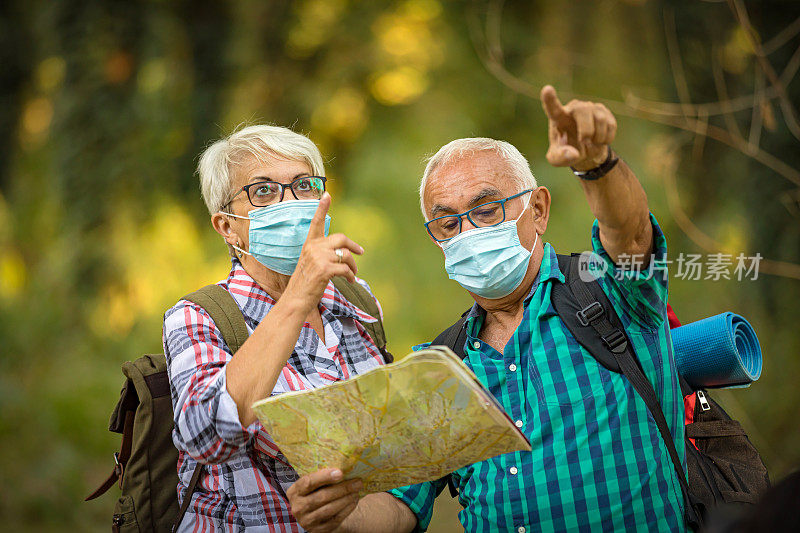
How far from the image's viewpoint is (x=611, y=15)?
535 cm

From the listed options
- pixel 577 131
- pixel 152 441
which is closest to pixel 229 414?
pixel 152 441

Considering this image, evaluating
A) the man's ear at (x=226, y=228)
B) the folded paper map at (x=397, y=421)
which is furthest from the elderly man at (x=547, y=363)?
the man's ear at (x=226, y=228)

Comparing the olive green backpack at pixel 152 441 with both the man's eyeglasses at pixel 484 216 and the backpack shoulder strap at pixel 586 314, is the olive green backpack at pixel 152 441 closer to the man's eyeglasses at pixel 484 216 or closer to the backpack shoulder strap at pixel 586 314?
the man's eyeglasses at pixel 484 216

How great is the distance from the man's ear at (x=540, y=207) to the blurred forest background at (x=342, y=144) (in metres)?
2.80

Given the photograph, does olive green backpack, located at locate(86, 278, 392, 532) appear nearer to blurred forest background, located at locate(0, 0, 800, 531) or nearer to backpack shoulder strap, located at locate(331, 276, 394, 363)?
backpack shoulder strap, located at locate(331, 276, 394, 363)

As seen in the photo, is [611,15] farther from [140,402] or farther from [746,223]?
[140,402]

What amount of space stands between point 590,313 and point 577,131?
683 mm

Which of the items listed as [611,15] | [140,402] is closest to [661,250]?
[140,402]

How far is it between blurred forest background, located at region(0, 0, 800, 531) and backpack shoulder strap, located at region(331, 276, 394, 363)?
2.42 metres

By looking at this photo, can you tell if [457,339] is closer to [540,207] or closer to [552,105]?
[540,207]

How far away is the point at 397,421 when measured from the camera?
1.68 meters

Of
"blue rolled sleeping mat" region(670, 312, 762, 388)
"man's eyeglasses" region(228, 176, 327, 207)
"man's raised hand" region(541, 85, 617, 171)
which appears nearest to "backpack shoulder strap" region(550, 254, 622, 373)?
"blue rolled sleeping mat" region(670, 312, 762, 388)

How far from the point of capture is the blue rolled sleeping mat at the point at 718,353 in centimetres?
231

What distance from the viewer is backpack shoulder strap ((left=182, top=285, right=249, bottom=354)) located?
2223mm
